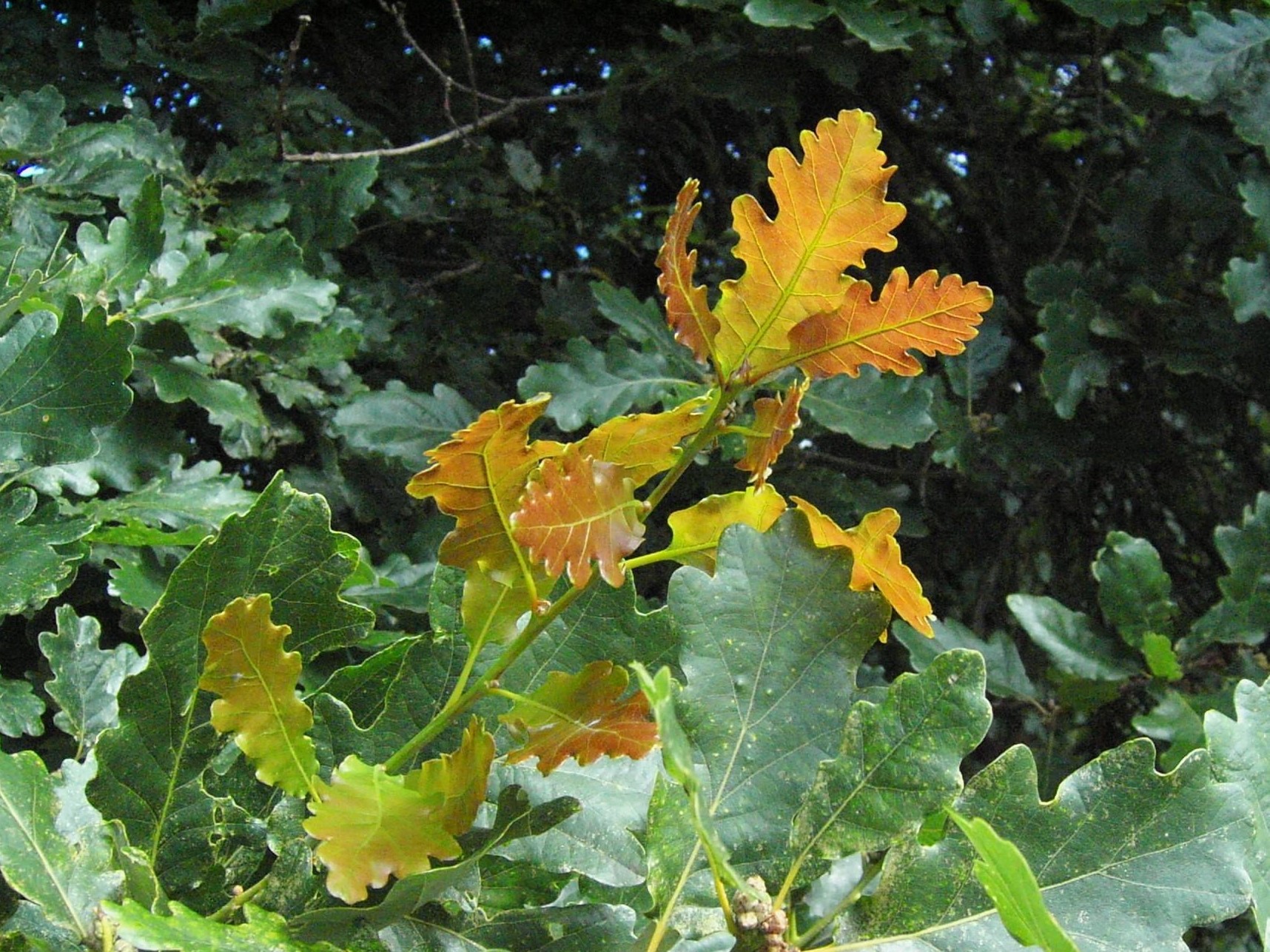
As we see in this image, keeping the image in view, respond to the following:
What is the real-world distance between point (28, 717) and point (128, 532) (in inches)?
5.4

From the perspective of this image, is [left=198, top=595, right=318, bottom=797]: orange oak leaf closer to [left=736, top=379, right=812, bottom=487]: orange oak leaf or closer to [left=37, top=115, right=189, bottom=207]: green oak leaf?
[left=736, top=379, right=812, bottom=487]: orange oak leaf

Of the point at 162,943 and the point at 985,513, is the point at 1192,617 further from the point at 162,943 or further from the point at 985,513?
the point at 162,943

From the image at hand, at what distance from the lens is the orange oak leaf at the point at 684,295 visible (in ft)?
1.51

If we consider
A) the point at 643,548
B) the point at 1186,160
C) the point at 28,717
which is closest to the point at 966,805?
the point at 28,717

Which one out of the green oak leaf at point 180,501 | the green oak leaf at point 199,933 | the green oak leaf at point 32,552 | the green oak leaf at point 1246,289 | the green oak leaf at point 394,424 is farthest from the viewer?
the green oak leaf at point 1246,289

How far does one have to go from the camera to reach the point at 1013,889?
1.22ft

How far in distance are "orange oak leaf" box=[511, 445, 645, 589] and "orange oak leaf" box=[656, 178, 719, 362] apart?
0.22 ft

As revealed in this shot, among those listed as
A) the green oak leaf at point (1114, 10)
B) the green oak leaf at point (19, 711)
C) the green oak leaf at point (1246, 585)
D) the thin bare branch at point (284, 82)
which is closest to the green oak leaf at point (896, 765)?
the green oak leaf at point (19, 711)

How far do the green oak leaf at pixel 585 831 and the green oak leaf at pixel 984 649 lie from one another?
2.76ft

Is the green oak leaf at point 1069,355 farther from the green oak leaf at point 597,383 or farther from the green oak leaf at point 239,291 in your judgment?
the green oak leaf at point 239,291

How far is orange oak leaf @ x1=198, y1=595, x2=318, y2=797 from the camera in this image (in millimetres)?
430

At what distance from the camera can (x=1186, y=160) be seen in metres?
1.69

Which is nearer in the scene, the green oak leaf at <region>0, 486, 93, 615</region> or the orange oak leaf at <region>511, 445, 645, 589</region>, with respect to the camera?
the orange oak leaf at <region>511, 445, 645, 589</region>

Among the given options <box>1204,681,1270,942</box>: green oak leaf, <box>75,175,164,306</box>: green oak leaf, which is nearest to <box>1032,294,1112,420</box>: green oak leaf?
<box>1204,681,1270,942</box>: green oak leaf
